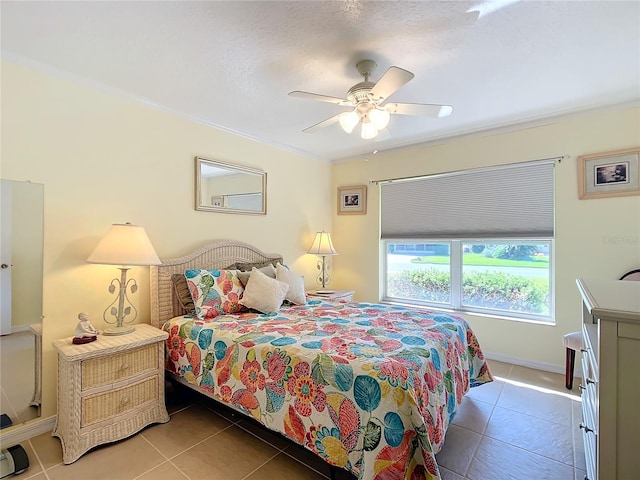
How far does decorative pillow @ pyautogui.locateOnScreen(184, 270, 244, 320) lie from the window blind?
7.34ft

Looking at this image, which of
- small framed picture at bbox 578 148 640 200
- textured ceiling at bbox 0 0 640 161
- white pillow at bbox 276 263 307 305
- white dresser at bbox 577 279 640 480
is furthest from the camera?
white pillow at bbox 276 263 307 305

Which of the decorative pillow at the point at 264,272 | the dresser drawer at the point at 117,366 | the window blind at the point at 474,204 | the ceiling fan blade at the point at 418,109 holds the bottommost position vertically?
the dresser drawer at the point at 117,366

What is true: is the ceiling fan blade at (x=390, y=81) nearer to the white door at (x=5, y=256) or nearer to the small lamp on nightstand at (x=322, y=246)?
the small lamp on nightstand at (x=322, y=246)

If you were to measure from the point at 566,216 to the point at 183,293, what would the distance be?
356 cm

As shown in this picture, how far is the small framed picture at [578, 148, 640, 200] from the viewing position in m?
2.72

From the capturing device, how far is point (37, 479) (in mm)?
1716

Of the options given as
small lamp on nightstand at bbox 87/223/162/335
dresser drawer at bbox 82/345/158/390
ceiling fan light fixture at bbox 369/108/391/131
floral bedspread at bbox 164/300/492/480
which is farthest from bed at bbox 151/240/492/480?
ceiling fan light fixture at bbox 369/108/391/131

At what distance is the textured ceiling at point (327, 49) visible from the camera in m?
1.67

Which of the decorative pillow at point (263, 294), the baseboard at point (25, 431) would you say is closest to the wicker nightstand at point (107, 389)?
the baseboard at point (25, 431)

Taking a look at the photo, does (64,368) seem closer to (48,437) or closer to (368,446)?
(48,437)

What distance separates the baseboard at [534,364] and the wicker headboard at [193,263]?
2.64 m

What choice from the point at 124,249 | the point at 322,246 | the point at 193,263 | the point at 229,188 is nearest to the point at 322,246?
the point at 322,246

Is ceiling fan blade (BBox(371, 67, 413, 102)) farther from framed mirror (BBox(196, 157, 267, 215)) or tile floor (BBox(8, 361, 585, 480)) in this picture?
tile floor (BBox(8, 361, 585, 480))

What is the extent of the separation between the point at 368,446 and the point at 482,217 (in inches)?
113
